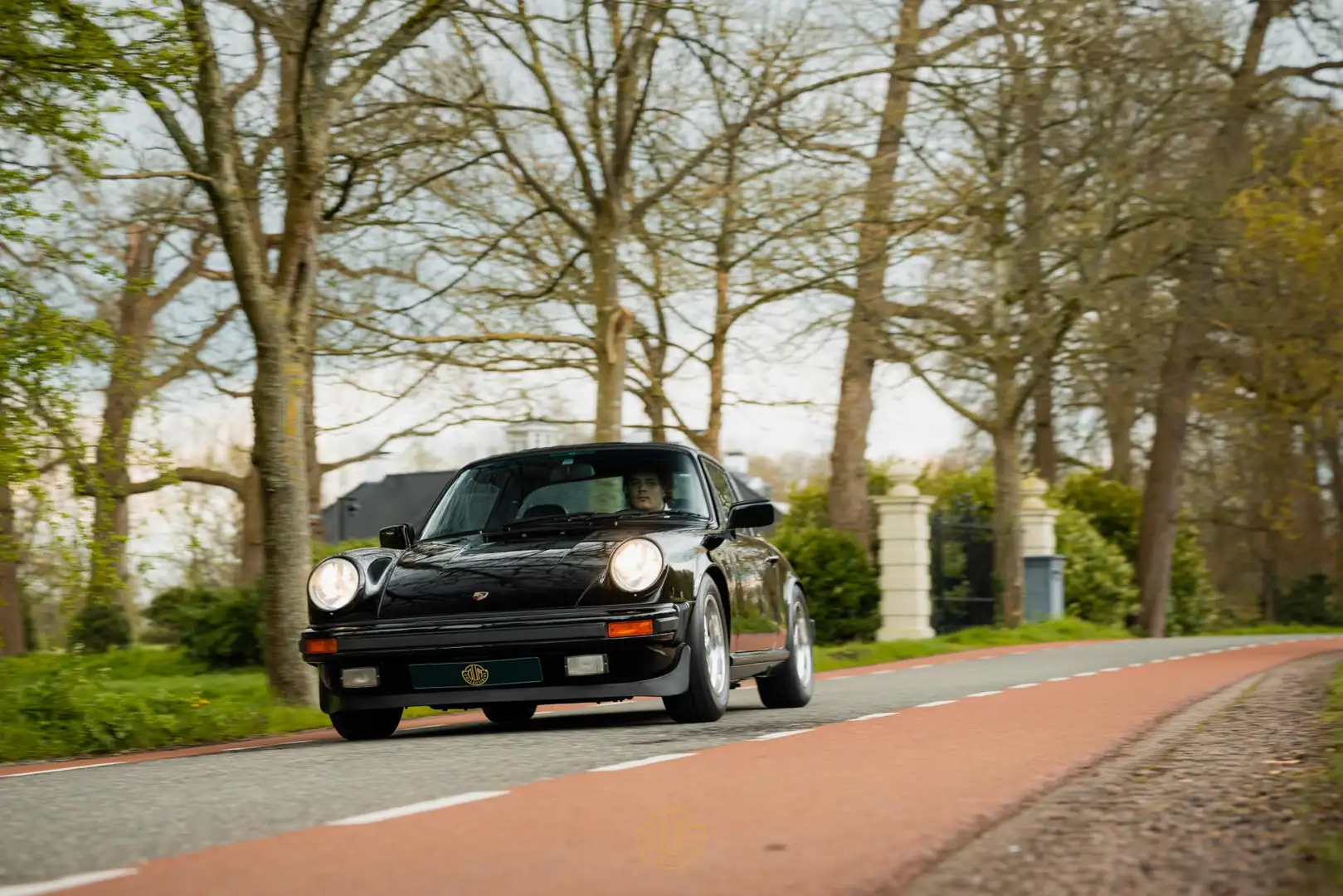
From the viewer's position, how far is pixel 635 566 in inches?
366

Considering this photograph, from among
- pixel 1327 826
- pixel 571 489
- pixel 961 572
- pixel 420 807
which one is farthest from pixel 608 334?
pixel 1327 826

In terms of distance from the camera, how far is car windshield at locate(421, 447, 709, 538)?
10594mm

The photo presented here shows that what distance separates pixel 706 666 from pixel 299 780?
120 inches

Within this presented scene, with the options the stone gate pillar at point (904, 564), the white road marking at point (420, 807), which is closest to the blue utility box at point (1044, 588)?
the stone gate pillar at point (904, 564)

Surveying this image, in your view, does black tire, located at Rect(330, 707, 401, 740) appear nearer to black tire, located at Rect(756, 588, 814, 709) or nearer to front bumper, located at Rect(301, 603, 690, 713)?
front bumper, located at Rect(301, 603, 690, 713)

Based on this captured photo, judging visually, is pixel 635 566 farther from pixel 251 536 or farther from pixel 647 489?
pixel 251 536

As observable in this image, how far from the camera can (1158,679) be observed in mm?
14945

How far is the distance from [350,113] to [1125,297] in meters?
17.2

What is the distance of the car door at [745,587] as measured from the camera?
34.5ft

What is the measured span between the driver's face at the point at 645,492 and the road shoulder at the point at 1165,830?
10.6ft

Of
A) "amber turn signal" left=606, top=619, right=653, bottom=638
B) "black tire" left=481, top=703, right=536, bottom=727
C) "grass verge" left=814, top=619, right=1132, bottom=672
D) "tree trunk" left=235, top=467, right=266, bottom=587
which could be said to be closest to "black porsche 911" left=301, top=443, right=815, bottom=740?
"amber turn signal" left=606, top=619, right=653, bottom=638

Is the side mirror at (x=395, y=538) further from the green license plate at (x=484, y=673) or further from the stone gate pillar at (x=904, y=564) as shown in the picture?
the stone gate pillar at (x=904, y=564)

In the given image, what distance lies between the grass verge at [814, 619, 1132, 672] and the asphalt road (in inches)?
388

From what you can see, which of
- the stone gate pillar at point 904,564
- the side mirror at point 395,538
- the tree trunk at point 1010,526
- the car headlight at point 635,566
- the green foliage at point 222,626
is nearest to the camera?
the car headlight at point 635,566
